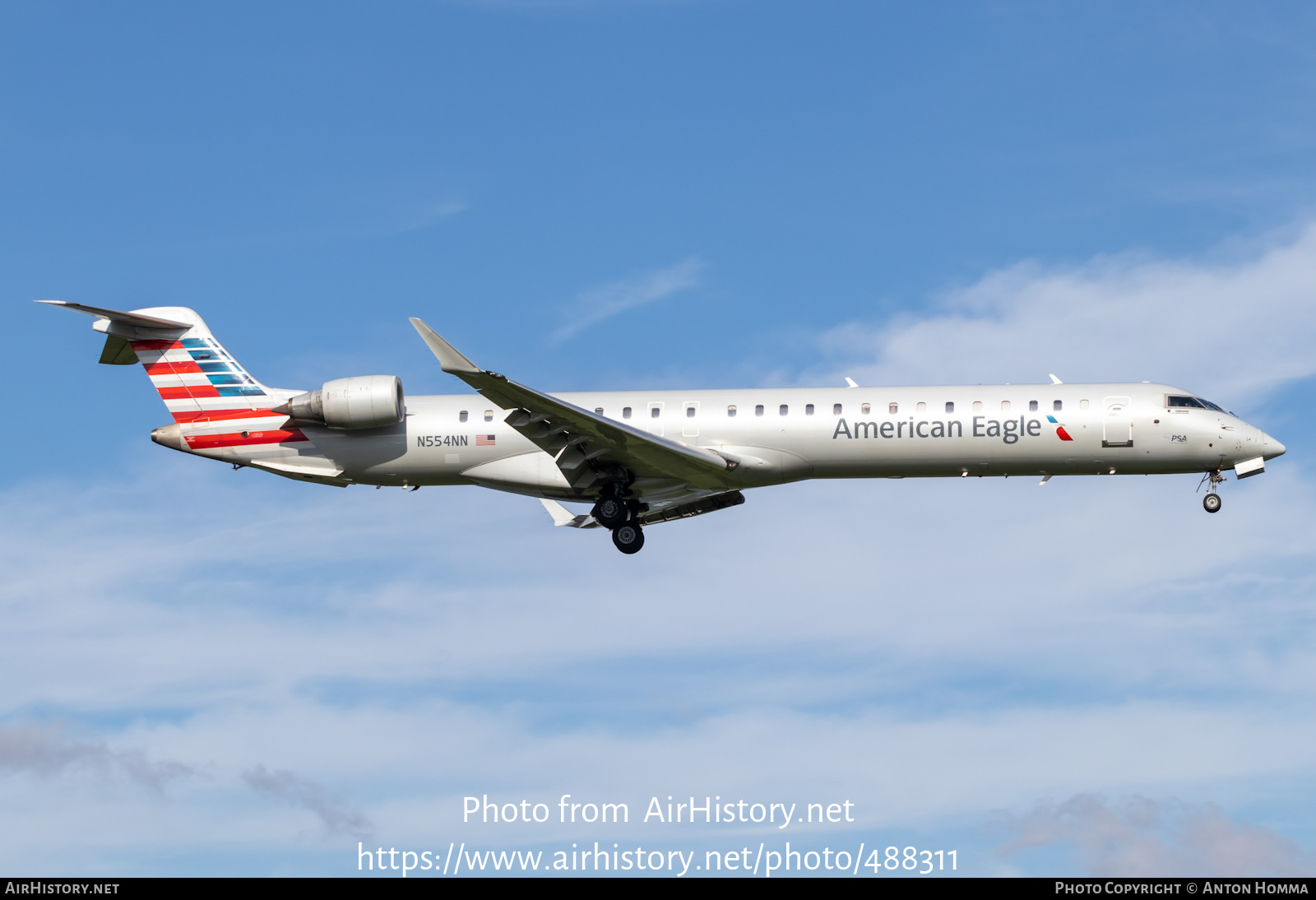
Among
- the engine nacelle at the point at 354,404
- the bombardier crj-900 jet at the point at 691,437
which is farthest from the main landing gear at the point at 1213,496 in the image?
the engine nacelle at the point at 354,404

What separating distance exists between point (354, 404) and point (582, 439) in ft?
18.1

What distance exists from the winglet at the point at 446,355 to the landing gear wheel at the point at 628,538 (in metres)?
6.33

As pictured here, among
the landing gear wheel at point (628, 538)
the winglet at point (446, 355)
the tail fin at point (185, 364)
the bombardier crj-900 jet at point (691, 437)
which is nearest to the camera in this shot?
the winglet at point (446, 355)

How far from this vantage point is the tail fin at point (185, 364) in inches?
1364

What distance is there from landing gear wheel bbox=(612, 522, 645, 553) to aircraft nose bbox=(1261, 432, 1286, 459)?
546 inches

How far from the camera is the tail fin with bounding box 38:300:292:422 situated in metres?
34.7

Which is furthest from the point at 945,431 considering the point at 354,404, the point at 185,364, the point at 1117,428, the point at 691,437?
the point at 185,364

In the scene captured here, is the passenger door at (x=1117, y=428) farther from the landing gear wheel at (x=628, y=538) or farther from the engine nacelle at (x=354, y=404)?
the engine nacelle at (x=354, y=404)

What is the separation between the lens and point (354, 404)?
33.0 meters

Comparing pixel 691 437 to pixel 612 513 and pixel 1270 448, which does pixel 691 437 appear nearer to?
pixel 612 513

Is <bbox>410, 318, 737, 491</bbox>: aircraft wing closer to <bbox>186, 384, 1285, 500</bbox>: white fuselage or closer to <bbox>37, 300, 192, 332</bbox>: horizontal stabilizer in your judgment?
<bbox>186, 384, 1285, 500</bbox>: white fuselage

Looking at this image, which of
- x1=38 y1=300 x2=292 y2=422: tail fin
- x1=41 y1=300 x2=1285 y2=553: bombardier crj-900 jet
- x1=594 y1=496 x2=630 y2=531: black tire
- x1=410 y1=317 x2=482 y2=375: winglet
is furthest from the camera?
x1=38 y1=300 x2=292 y2=422: tail fin

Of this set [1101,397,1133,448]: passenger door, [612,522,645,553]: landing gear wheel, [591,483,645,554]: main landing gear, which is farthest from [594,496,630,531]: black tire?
[1101,397,1133,448]: passenger door
